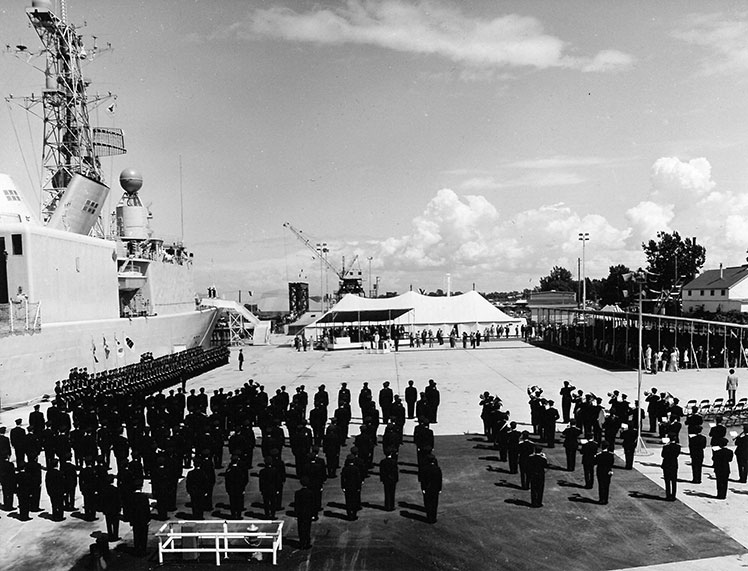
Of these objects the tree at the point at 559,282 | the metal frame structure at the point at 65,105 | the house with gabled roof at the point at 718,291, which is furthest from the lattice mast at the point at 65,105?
the tree at the point at 559,282

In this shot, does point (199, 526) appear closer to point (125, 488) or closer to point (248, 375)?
point (125, 488)

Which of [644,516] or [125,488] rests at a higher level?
[125,488]

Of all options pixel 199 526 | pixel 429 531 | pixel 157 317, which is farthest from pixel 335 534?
pixel 157 317

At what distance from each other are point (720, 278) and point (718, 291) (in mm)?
3478

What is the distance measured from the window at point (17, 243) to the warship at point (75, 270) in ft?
0.12

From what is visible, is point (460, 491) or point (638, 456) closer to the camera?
point (460, 491)

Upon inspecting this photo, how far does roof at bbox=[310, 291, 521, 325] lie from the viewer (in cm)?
4203

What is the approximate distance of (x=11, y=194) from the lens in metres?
25.7

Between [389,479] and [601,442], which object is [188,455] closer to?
[389,479]

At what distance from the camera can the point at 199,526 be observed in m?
8.80

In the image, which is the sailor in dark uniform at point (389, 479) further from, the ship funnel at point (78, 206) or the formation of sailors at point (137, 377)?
the ship funnel at point (78, 206)

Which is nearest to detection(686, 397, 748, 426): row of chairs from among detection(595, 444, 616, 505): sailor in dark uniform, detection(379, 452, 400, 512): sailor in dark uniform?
detection(595, 444, 616, 505): sailor in dark uniform

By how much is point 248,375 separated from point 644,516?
20553 mm

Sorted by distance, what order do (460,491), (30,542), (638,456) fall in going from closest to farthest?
(30,542) < (460,491) < (638,456)
